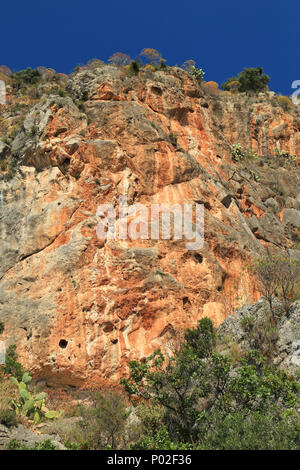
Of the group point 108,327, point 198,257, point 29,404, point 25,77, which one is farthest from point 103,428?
point 25,77

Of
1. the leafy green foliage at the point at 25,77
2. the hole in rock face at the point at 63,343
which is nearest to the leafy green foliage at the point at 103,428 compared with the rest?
the hole in rock face at the point at 63,343

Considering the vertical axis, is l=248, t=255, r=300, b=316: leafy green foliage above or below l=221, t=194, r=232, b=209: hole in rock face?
below

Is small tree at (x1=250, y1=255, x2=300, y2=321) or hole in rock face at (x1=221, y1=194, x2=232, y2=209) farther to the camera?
hole in rock face at (x1=221, y1=194, x2=232, y2=209)

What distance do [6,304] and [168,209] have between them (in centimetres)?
827

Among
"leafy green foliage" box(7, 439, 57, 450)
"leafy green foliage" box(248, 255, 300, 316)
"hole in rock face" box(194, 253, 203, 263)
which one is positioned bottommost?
"leafy green foliage" box(7, 439, 57, 450)

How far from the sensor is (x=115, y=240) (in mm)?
18375

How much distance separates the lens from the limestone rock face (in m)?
15.9

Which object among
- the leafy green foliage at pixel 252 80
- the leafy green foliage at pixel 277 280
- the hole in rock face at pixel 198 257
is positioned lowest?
the leafy green foliage at pixel 277 280

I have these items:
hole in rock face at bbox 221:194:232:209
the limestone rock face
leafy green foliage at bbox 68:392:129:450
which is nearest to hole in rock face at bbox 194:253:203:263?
the limestone rock face

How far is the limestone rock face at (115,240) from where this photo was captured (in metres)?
15.9

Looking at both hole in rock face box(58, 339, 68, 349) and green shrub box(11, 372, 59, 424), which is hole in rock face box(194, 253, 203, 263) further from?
green shrub box(11, 372, 59, 424)

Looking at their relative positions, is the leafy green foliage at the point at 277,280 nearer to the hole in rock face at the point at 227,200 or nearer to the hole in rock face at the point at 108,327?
the hole in rock face at the point at 108,327

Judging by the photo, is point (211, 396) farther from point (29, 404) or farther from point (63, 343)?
point (63, 343)

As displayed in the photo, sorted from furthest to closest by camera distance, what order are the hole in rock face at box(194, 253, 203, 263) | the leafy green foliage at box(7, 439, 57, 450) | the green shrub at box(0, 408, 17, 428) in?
the hole in rock face at box(194, 253, 203, 263) → the green shrub at box(0, 408, 17, 428) → the leafy green foliage at box(7, 439, 57, 450)
